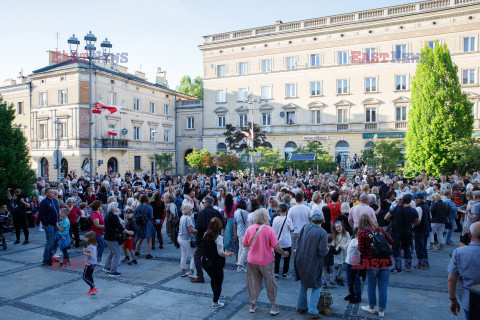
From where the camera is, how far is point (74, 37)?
1867 centimetres

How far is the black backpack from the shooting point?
556 cm

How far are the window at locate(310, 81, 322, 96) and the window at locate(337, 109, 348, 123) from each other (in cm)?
296

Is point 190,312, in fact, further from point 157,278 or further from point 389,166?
point 389,166

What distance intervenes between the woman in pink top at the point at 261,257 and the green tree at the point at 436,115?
2127 cm

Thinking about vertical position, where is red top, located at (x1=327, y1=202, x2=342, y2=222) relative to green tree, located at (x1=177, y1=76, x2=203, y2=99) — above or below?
below

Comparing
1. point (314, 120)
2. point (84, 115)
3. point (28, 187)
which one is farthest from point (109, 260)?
point (314, 120)

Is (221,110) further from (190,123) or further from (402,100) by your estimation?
(402,100)

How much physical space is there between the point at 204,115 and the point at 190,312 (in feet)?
124

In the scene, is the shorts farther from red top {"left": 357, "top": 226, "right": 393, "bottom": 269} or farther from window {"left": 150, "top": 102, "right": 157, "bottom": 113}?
window {"left": 150, "top": 102, "right": 157, "bottom": 113}

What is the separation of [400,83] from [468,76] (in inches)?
227

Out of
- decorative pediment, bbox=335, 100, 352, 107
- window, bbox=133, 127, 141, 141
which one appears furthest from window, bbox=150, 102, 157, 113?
decorative pediment, bbox=335, 100, 352, 107

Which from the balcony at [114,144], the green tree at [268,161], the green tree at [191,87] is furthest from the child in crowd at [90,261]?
the green tree at [191,87]

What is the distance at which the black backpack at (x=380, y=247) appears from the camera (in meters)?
5.56

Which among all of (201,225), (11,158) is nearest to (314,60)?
(11,158)
